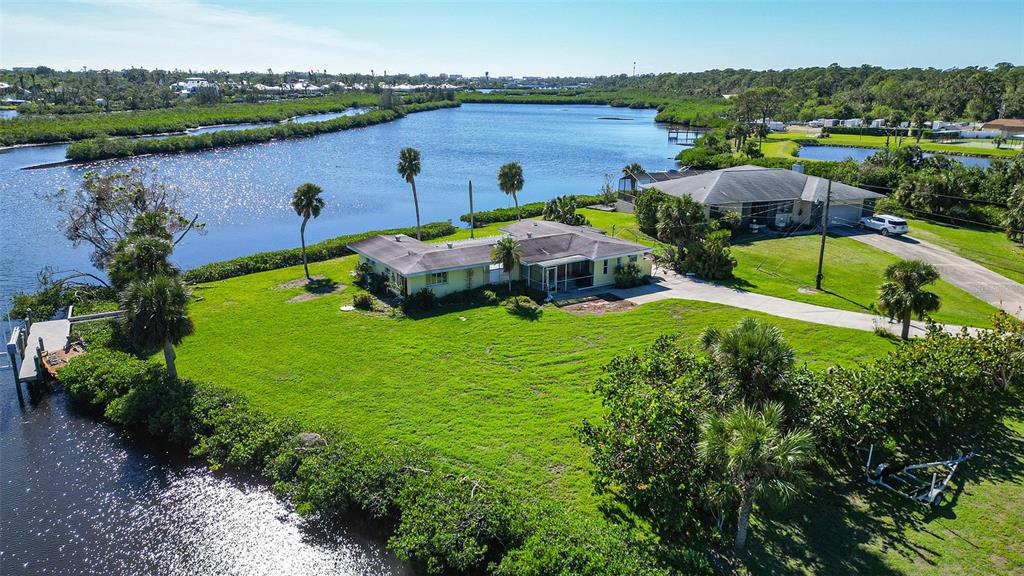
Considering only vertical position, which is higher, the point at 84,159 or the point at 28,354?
the point at 84,159

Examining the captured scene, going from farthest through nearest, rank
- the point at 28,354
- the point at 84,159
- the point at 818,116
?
the point at 818,116, the point at 84,159, the point at 28,354

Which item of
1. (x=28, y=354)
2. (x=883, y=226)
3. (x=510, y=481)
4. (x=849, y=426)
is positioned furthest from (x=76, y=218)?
(x=883, y=226)

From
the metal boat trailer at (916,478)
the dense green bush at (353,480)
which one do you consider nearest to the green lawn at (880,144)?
the metal boat trailer at (916,478)

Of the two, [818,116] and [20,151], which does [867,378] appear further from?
[818,116]

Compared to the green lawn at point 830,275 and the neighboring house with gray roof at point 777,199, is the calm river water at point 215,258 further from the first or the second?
the green lawn at point 830,275

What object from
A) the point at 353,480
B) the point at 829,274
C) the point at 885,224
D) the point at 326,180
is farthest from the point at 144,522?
the point at 326,180

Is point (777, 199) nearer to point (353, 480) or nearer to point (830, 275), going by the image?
point (830, 275)
